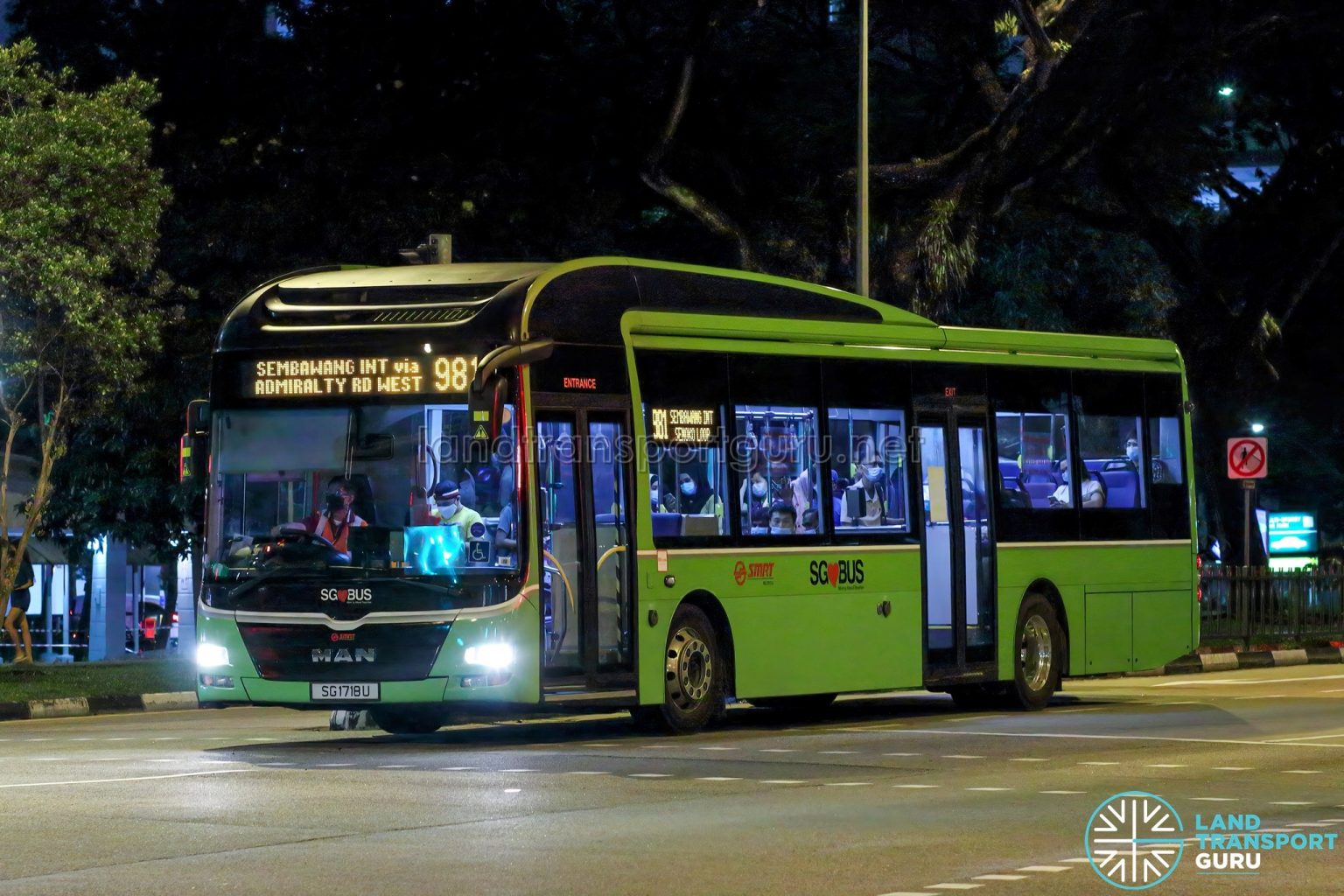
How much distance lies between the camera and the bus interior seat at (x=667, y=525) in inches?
673

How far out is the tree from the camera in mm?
26172

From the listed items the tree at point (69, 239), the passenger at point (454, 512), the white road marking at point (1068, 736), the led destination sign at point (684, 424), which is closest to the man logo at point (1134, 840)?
the white road marking at point (1068, 736)

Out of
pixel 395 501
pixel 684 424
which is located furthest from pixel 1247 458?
pixel 395 501

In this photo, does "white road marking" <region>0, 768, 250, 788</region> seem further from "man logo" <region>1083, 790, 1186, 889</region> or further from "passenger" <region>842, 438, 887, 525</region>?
"passenger" <region>842, 438, 887, 525</region>

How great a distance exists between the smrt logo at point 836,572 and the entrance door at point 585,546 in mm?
2275

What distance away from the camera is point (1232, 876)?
9.78 metres

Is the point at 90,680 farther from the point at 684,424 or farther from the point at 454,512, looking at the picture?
the point at 454,512

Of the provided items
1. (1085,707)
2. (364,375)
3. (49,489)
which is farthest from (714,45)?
(364,375)

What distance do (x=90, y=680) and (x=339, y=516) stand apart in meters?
12.2

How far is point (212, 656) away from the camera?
16234mm

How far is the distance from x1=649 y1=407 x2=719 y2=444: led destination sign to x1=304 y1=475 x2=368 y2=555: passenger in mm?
2573

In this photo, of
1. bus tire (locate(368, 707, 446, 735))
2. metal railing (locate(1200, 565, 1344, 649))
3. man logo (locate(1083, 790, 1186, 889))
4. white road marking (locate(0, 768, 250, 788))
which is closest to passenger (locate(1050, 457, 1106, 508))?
bus tire (locate(368, 707, 446, 735))

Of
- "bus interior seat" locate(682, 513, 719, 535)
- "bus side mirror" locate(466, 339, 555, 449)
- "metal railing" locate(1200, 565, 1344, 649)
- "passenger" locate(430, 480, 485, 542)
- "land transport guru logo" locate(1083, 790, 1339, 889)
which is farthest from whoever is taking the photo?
"metal railing" locate(1200, 565, 1344, 649)

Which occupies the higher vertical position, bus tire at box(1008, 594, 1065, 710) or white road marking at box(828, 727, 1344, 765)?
bus tire at box(1008, 594, 1065, 710)
